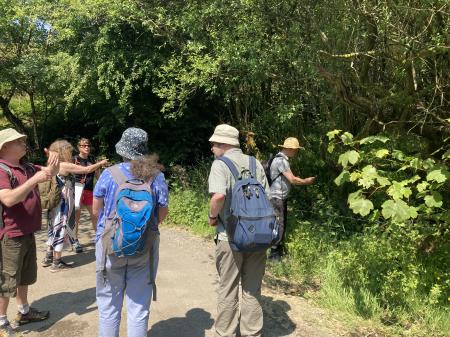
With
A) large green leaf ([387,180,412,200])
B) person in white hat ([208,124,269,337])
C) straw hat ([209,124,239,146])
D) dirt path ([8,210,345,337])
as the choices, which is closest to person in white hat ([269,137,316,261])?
dirt path ([8,210,345,337])

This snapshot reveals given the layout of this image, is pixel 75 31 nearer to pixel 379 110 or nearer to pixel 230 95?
pixel 230 95

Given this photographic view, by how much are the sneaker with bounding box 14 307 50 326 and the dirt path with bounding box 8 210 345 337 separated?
59 mm

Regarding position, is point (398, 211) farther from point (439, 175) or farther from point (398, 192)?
point (439, 175)

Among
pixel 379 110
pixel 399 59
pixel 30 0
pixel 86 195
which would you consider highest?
pixel 30 0

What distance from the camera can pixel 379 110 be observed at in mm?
5441

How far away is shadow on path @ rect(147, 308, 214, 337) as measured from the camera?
4008 mm

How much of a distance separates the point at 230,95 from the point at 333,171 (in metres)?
2.56

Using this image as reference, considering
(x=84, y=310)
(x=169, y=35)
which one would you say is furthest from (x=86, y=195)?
(x=169, y=35)

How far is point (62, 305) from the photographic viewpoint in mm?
4555

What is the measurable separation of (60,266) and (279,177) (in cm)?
313

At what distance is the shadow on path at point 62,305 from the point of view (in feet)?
13.5

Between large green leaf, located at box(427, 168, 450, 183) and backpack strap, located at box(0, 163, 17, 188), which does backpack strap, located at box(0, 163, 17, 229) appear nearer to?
backpack strap, located at box(0, 163, 17, 188)

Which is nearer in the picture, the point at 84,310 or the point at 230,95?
the point at 84,310

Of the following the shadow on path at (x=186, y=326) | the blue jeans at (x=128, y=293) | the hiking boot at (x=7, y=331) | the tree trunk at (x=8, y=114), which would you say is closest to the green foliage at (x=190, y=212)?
the shadow on path at (x=186, y=326)
